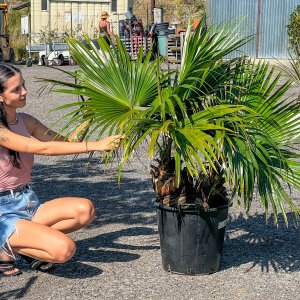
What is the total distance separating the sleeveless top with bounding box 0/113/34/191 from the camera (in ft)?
16.7

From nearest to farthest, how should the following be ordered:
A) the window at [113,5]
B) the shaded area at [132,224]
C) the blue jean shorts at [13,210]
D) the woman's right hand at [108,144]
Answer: the woman's right hand at [108,144] → the blue jean shorts at [13,210] → the shaded area at [132,224] → the window at [113,5]

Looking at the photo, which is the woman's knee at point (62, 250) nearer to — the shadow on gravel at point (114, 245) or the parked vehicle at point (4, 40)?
the shadow on gravel at point (114, 245)

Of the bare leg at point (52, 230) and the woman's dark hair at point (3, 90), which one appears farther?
the woman's dark hair at point (3, 90)

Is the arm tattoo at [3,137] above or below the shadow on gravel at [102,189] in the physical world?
above

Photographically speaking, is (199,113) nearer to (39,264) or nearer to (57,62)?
(39,264)

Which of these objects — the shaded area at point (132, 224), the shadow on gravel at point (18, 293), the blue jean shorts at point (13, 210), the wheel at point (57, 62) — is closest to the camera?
the shadow on gravel at point (18, 293)

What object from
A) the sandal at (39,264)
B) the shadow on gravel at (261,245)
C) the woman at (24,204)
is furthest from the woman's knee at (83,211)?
the shadow on gravel at (261,245)

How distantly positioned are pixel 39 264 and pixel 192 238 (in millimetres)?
1009

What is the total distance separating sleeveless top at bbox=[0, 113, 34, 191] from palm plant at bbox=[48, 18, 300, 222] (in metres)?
0.43

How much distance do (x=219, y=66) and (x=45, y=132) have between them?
50.2 inches

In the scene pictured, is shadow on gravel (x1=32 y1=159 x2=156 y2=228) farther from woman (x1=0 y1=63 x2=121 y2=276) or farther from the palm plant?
the palm plant

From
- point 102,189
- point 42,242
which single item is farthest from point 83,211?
point 102,189

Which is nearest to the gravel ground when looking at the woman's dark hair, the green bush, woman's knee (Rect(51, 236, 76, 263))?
woman's knee (Rect(51, 236, 76, 263))

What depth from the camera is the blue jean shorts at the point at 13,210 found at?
4.93 metres
